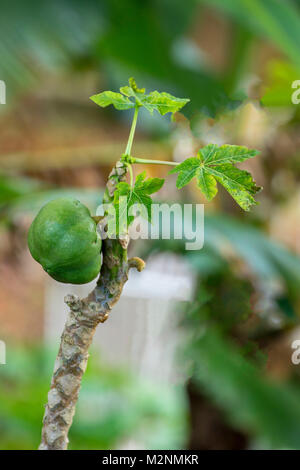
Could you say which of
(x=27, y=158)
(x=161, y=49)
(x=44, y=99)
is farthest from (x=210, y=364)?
(x=44, y=99)

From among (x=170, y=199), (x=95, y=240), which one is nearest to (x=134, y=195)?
(x=95, y=240)

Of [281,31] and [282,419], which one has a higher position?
[281,31]

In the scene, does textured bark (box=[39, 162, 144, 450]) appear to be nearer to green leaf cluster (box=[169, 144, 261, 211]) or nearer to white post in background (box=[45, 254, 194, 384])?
green leaf cluster (box=[169, 144, 261, 211])

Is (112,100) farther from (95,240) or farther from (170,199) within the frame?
(170,199)

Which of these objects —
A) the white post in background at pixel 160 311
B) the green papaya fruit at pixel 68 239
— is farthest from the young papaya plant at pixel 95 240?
the white post in background at pixel 160 311

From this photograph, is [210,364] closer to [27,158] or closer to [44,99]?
[27,158]

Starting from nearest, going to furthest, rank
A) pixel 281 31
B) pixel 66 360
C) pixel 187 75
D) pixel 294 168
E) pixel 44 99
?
pixel 66 360 < pixel 281 31 < pixel 294 168 < pixel 187 75 < pixel 44 99

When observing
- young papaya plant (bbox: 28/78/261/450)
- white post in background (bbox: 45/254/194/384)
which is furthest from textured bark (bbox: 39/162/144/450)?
white post in background (bbox: 45/254/194/384)
